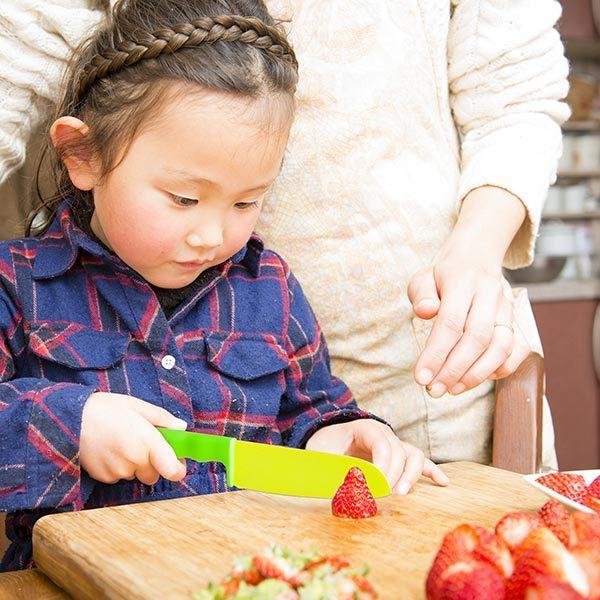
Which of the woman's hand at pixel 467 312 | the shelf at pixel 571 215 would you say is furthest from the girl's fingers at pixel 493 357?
the shelf at pixel 571 215

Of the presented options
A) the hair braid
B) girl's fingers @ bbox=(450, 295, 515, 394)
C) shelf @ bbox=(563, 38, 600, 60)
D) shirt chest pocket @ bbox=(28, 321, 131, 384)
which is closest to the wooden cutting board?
girl's fingers @ bbox=(450, 295, 515, 394)

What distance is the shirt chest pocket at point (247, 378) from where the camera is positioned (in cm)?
118

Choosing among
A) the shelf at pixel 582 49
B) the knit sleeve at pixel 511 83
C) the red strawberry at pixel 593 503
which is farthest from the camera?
the shelf at pixel 582 49

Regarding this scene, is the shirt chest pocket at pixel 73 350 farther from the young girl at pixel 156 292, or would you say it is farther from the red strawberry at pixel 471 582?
the red strawberry at pixel 471 582

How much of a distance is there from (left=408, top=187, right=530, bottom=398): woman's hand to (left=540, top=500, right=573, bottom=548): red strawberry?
26 cm

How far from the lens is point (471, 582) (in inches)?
24.5

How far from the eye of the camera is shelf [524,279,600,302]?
337 cm

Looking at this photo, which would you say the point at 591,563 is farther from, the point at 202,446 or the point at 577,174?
the point at 577,174

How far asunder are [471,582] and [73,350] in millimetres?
630

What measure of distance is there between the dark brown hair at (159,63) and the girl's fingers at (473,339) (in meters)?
0.33

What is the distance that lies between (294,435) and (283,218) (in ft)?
1.11

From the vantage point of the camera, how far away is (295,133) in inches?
53.6

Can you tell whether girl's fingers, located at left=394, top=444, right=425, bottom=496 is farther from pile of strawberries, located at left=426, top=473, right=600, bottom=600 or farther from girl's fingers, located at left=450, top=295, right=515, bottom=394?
pile of strawberries, located at left=426, top=473, right=600, bottom=600

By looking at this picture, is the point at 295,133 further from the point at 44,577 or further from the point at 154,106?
the point at 44,577
